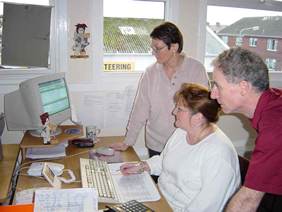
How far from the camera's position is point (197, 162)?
1.65 meters

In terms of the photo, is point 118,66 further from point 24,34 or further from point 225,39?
point 225,39

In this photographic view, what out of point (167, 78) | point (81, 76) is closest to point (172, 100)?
point (167, 78)

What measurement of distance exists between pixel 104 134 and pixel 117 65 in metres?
0.63

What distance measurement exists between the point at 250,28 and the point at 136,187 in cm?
243

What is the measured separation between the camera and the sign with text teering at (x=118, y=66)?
9.84 feet

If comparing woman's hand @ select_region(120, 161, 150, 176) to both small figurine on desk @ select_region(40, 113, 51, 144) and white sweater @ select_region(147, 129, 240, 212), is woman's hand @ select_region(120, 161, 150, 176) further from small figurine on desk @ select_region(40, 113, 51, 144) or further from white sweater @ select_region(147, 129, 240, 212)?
small figurine on desk @ select_region(40, 113, 51, 144)

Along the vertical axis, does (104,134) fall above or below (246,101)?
below

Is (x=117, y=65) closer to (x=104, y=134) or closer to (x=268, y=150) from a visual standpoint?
(x=104, y=134)

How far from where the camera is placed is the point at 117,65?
119 inches

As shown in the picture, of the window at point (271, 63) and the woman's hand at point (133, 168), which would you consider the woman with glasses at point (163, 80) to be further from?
the window at point (271, 63)

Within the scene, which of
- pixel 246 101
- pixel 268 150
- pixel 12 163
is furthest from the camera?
pixel 12 163

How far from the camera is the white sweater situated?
1.54m

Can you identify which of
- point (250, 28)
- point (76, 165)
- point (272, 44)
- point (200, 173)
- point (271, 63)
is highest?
point (250, 28)

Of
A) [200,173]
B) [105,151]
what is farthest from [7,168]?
[200,173]
